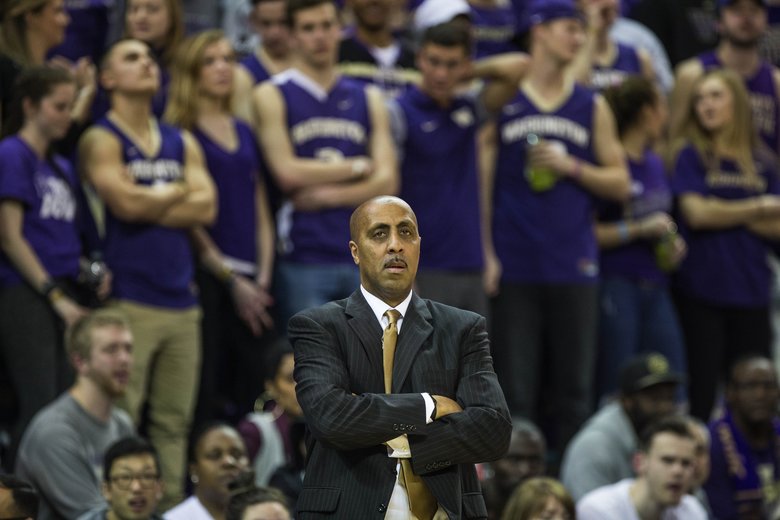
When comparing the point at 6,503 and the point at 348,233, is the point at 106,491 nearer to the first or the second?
the point at 6,503

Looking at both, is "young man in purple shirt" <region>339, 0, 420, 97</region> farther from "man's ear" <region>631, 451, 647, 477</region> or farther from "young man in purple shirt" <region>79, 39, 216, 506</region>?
"man's ear" <region>631, 451, 647, 477</region>

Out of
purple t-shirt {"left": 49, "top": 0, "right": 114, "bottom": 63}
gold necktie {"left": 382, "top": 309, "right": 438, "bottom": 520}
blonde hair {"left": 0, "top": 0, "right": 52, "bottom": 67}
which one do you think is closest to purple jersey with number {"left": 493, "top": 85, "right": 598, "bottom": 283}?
purple t-shirt {"left": 49, "top": 0, "right": 114, "bottom": 63}

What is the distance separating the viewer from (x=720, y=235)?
1036 centimetres

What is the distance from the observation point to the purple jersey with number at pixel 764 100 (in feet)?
35.6

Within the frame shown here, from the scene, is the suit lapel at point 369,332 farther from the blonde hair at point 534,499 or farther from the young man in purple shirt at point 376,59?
the young man in purple shirt at point 376,59

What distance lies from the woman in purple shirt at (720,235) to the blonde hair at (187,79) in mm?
3487

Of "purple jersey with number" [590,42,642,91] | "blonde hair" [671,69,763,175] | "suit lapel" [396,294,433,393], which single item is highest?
"purple jersey with number" [590,42,642,91]

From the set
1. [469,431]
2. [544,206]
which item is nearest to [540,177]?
[544,206]

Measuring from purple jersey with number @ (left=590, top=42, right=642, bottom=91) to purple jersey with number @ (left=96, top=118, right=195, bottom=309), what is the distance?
3457mm

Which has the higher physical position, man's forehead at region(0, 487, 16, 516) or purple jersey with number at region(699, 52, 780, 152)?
purple jersey with number at region(699, 52, 780, 152)

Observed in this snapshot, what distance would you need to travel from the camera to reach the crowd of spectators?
7848 mm

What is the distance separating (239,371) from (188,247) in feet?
3.56

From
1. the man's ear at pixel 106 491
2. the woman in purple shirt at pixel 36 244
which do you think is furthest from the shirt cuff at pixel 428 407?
the woman in purple shirt at pixel 36 244

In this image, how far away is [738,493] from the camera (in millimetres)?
9203
